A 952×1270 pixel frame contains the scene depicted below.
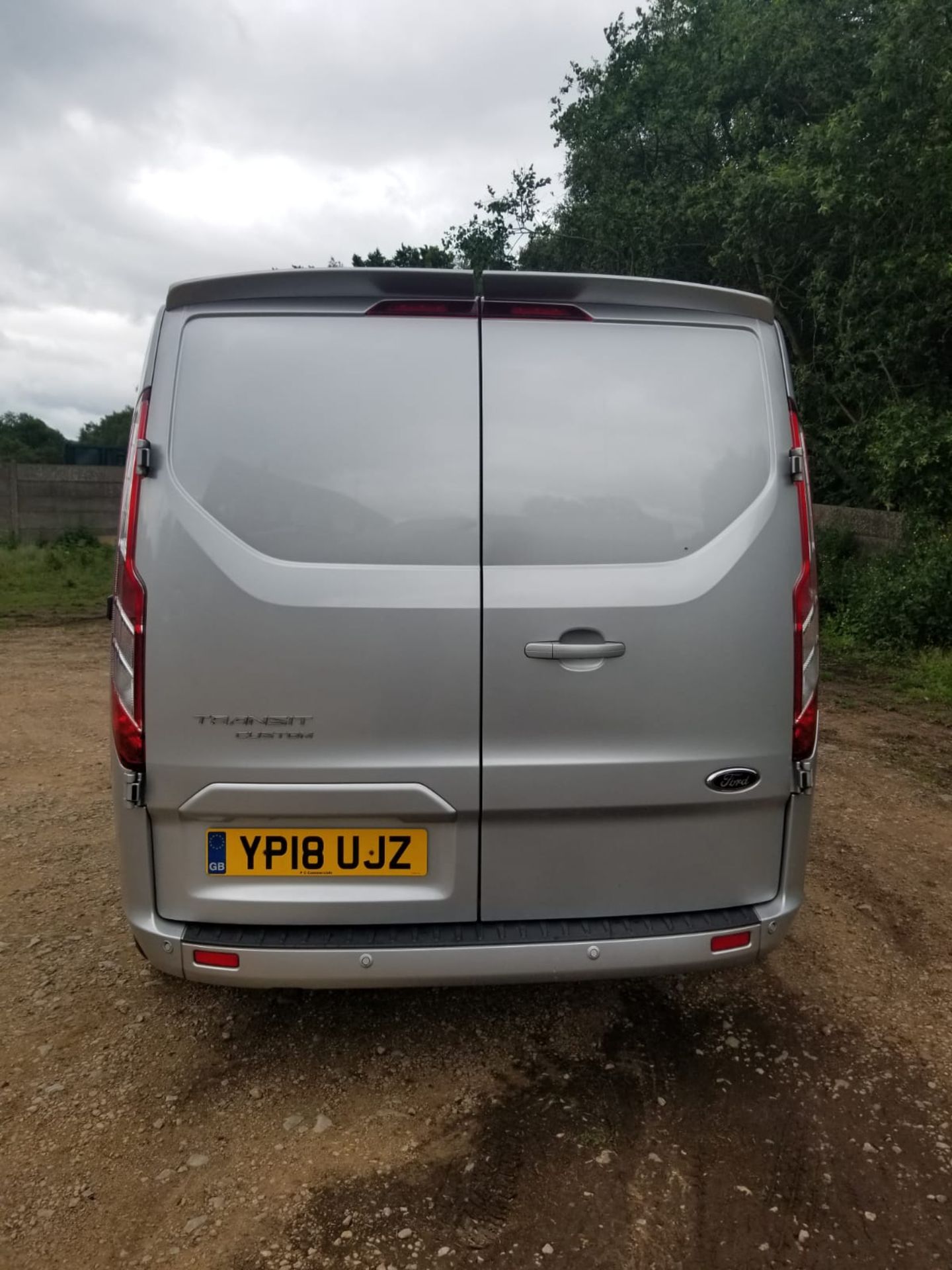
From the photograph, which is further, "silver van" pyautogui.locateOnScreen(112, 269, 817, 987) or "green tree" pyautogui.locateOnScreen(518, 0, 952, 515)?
"green tree" pyautogui.locateOnScreen(518, 0, 952, 515)

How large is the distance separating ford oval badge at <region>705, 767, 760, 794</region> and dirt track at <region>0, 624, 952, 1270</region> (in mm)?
915

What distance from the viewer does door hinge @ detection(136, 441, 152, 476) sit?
92.8 inches

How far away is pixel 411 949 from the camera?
2.38m

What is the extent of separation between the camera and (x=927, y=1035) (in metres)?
3.00

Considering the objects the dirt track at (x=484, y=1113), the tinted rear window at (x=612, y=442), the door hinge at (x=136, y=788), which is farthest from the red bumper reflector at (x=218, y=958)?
the tinted rear window at (x=612, y=442)

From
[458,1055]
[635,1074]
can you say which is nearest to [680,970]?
[635,1074]

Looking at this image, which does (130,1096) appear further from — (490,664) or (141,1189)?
(490,664)

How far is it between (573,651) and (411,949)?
0.85m

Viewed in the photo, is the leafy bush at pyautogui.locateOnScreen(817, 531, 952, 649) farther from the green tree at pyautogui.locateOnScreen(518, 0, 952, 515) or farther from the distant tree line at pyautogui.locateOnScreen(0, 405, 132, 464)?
the distant tree line at pyautogui.locateOnScreen(0, 405, 132, 464)

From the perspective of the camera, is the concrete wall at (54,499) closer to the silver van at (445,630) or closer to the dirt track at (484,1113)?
the dirt track at (484,1113)

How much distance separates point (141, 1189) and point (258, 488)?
5.67 feet

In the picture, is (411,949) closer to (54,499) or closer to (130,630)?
(130,630)

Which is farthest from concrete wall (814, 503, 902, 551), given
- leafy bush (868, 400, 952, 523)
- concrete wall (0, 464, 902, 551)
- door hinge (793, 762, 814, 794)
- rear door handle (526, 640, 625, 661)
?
concrete wall (0, 464, 902, 551)

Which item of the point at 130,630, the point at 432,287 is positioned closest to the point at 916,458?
the point at 432,287
